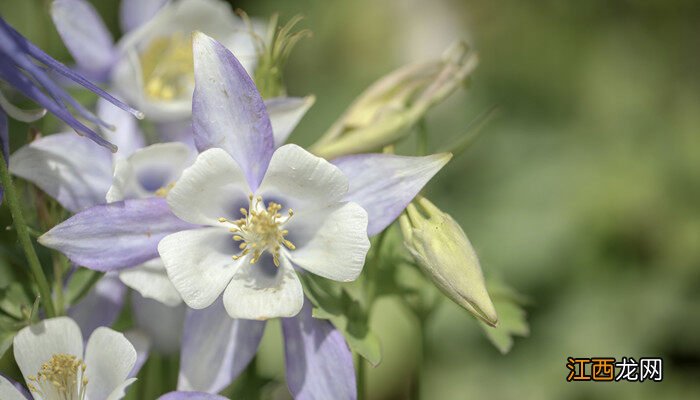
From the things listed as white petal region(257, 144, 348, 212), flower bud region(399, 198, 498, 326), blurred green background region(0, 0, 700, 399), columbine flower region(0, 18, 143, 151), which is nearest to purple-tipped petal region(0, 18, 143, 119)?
columbine flower region(0, 18, 143, 151)

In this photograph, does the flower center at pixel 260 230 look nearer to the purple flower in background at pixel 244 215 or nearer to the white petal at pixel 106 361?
the purple flower in background at pixel 244 215

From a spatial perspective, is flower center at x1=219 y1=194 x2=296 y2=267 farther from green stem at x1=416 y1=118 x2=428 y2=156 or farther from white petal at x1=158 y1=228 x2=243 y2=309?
green stem at x1=416 y1=118 x2=428 y2=156

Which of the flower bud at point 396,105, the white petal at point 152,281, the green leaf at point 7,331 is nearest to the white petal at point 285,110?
the flower bud at point 396,105

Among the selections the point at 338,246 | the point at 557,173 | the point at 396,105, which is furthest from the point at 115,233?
the point at 557,173

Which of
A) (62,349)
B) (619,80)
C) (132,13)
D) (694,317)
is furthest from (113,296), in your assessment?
(619,80)

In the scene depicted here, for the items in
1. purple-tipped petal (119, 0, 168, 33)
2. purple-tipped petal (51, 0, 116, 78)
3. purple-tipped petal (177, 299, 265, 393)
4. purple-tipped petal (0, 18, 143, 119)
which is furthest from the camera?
purple-tipped petal (119, 0, 168, 33)

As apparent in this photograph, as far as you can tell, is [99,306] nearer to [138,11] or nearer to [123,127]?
[123,127]
